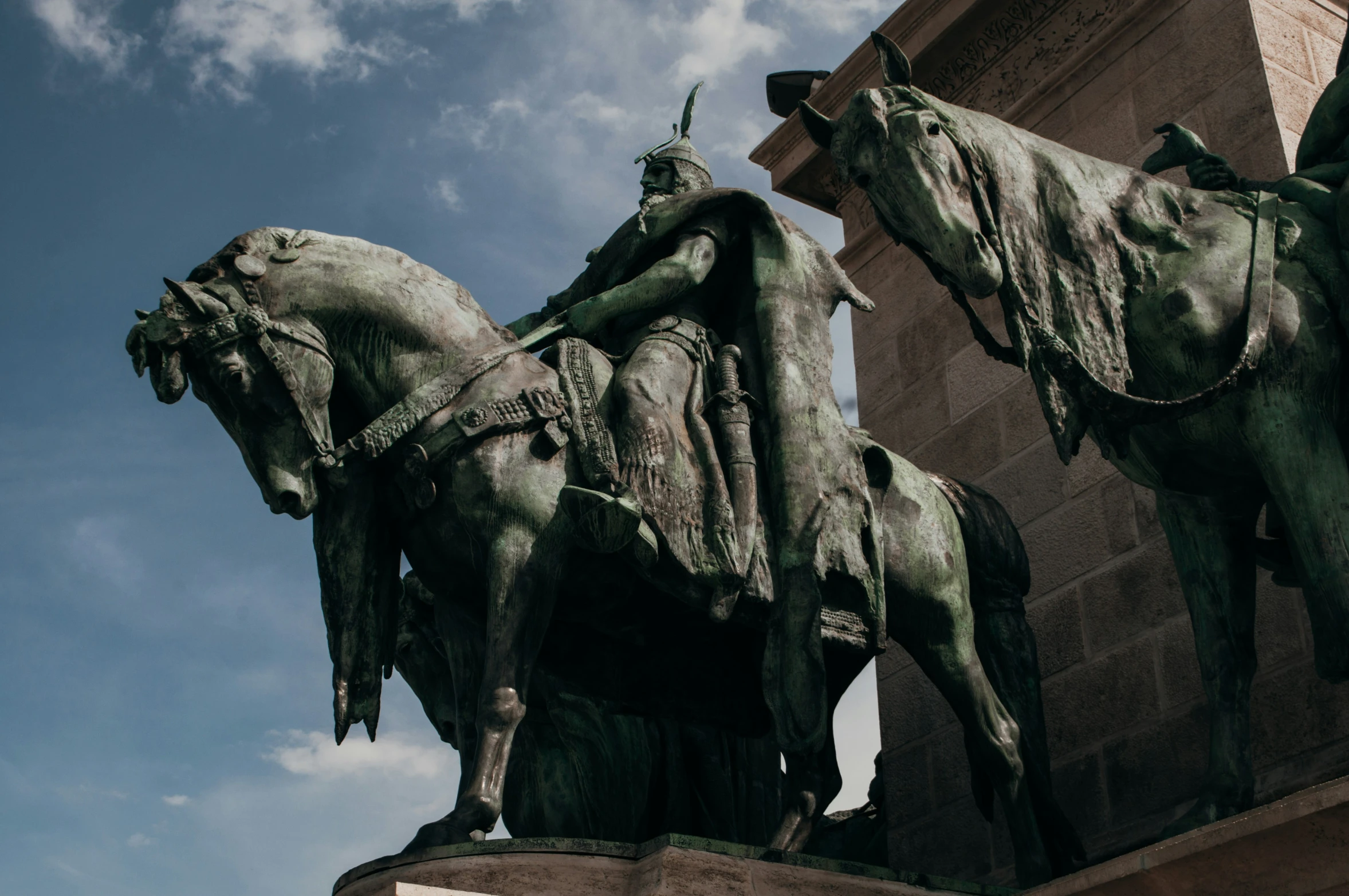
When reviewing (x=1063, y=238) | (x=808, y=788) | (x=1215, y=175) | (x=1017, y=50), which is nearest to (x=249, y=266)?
(x=808, y=788)

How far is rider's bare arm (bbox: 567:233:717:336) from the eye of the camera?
20.0ft

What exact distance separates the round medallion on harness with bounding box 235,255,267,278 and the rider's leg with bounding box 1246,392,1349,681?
3432mm

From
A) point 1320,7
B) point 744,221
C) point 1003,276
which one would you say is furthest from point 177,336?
point 1320,7

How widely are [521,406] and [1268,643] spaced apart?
3.44 metres

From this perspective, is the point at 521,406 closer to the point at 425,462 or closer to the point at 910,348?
the point at 425,462

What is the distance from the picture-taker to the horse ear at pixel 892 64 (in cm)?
562

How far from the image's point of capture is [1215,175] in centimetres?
605

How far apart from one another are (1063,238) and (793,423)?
47.2 inches

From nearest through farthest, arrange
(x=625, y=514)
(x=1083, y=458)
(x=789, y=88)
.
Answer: (x=625, y=514)
(x=1083, y=458)
(x=789, y=88)

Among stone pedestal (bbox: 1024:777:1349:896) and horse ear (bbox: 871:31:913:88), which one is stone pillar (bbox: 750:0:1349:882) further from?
horse ear (bbox: 871:31:913:88)

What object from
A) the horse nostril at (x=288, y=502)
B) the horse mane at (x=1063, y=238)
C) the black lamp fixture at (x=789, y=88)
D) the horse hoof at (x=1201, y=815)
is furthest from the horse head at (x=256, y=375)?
the black lamp fixture at (x=789, y=88)

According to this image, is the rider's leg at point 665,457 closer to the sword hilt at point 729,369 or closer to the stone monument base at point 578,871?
the sword hilt at point 729,369

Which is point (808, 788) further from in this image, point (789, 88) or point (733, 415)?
point (789, 88)

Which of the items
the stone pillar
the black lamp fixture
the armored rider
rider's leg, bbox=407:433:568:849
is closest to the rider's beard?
the armored rider
